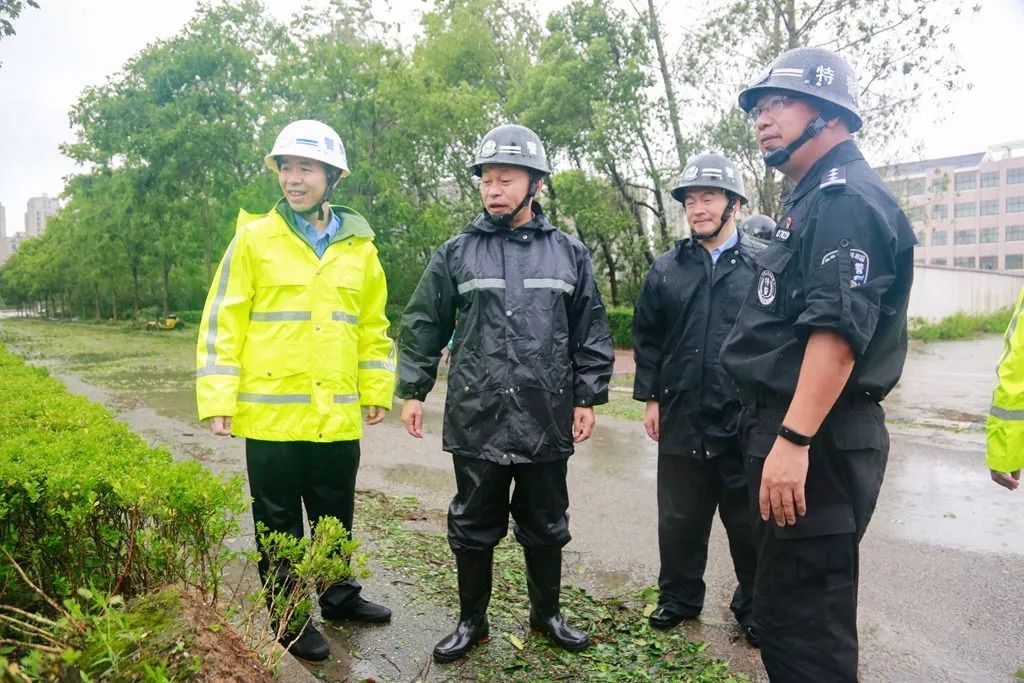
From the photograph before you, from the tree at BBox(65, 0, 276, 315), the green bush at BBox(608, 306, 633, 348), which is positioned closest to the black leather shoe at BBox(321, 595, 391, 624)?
the green bush at BBox(608, 306, 633, 348)

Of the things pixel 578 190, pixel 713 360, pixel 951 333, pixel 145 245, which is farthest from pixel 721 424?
pixel 145 245

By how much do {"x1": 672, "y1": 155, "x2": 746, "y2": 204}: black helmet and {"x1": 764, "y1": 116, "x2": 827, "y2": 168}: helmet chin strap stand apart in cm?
135

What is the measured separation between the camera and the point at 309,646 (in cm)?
315

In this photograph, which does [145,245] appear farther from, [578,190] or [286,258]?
[286,258]

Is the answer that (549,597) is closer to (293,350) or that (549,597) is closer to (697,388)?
(697,388)

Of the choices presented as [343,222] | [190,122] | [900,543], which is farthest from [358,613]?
[190,122]

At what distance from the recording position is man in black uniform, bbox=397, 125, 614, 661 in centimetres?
321

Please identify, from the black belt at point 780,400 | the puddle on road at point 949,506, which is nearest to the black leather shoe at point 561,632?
the black belt at point 780,400

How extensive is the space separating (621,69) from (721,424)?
1592cm

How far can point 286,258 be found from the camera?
331 cm

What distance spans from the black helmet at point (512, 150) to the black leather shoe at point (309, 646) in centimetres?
214

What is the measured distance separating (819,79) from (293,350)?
7.47 feet

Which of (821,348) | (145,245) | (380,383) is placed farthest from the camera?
(145,245)

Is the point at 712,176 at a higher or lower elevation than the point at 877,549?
higher
